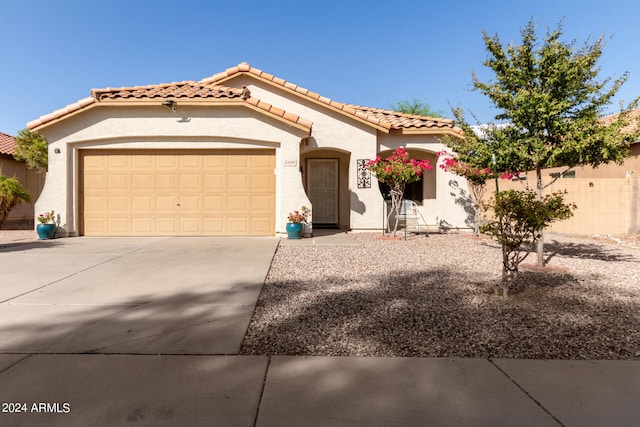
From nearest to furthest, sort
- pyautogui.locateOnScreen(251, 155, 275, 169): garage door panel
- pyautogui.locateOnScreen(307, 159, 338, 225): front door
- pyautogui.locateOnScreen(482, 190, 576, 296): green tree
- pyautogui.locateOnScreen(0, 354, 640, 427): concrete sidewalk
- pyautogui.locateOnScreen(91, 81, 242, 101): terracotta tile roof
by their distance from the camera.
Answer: pyautogui.locateOnScreen(0, 354, 640, 427): concrete sidewalk, pyautogui.locateOnScreen(482, 190, 576, 296): green tree, pyautogui.locateOnScreen(91, 81, 242, 101): terracotta tile roof, pyautogui.locateOnScreen(251, 155, 275, 169): garage door panel, pyautogui.locateOnScreen(307, 159, 338, 225): front door

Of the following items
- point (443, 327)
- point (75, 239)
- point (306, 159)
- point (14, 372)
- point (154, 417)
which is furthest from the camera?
point (306, 159)

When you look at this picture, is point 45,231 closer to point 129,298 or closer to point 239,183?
point 239,183

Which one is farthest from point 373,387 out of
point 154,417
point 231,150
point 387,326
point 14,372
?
point 231,150

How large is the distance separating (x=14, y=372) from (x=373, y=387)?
2564 mm

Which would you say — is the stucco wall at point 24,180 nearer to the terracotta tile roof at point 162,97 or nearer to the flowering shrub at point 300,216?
the terracotta tile roof at point 162,97

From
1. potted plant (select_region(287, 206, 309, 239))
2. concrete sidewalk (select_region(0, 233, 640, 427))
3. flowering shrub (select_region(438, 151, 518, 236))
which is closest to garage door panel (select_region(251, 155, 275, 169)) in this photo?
potted plant (select_region(287, 206, 309, 239))

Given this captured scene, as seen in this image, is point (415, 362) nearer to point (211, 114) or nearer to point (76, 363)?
point (76, 363)

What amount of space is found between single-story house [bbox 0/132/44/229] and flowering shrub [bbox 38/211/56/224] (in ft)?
28.0

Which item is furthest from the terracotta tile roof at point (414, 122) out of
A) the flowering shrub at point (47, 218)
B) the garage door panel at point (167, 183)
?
the flowering shrub at point (47, 218)

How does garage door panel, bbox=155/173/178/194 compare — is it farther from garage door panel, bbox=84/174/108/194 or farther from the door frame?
the door frame

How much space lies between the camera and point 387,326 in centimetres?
342

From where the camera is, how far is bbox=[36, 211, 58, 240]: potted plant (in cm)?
934

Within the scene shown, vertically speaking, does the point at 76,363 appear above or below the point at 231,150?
A: below

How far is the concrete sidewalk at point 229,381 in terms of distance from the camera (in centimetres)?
203
